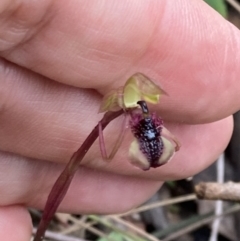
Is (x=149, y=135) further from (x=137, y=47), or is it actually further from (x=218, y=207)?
(x=218, y=207)

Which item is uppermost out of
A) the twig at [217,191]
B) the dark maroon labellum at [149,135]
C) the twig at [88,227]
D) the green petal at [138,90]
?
the green petal at [138,90]

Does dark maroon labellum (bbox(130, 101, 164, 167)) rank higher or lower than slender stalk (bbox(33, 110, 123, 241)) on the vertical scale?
higher

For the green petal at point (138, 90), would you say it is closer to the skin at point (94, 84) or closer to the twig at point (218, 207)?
the skin at point (94, 84)

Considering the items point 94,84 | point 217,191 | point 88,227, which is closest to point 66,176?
point 94,84

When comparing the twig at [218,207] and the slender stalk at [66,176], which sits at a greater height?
the slender stalk at [66,176]

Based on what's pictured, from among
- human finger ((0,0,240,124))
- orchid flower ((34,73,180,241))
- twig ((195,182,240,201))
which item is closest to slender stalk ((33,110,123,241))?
orchid flower ((34,73,180,241))

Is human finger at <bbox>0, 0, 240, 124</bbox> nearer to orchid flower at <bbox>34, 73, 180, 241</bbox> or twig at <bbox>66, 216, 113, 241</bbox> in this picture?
orchid flower at <bbox>34, 73, 180, 241</bbox>

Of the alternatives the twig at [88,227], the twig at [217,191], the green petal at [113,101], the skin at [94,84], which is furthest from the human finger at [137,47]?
the twig at [88,227]

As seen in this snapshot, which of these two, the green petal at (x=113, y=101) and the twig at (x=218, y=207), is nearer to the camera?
the green petal at (x=113, y=101)
